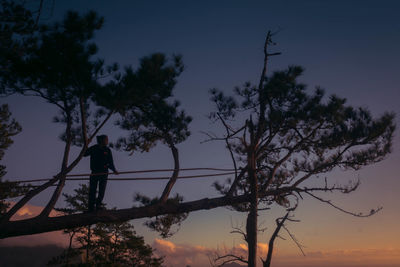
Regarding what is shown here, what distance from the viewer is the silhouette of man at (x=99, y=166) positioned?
4.98 metres

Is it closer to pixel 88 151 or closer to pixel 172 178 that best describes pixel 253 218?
pixel 172 178

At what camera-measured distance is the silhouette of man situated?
4.98 metres

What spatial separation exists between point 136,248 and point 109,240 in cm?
204

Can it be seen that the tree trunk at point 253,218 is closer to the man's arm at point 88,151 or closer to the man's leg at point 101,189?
the man's leg at point 101,189

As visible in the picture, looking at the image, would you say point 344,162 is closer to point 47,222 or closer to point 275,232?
Answer: point 275,232

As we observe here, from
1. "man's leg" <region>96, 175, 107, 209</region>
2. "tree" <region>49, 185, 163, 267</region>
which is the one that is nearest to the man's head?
"man's leg" <region>96, 175, 107, 209</region>

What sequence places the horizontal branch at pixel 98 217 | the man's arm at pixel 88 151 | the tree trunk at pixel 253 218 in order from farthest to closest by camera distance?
the tree trunk at pixel 253 218 → the man's arm at pixel 88 151 → the horizontal branch at pixel 98 217

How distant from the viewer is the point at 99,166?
5168 millimetres

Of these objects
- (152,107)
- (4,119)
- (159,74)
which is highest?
(4,119)

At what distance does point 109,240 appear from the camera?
49.1 ft

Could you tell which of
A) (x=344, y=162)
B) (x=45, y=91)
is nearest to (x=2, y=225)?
(x=45, y=91)

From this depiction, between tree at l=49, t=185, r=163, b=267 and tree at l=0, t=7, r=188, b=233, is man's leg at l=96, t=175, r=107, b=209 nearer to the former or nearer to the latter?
tree at l=0, t=7, r=188, b=233

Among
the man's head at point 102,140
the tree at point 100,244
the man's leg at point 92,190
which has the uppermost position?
the man's head at point 102,140

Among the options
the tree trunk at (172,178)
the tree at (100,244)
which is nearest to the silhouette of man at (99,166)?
the tree trunk at (172,178)
